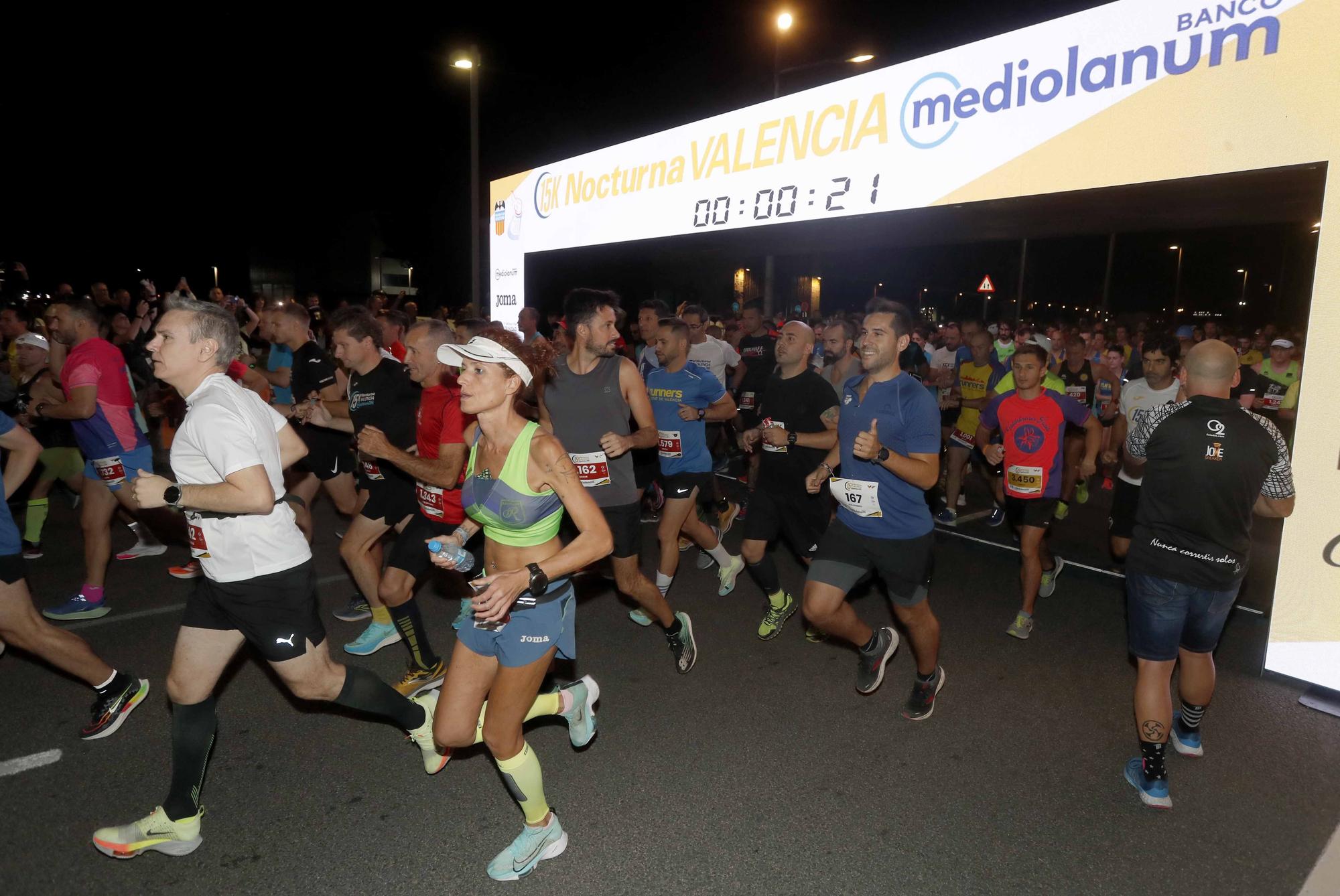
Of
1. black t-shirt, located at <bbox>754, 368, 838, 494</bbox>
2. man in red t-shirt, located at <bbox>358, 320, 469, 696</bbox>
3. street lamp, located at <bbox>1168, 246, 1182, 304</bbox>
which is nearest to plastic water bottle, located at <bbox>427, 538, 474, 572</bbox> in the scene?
man in red t-shirt, located at <bbox>358, 320, 469, 696</bbox>

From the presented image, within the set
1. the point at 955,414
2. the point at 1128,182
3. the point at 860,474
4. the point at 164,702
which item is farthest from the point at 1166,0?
the point at 164,702

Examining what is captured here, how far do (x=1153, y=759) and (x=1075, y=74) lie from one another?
153 inches

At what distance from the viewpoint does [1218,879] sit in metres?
3.12

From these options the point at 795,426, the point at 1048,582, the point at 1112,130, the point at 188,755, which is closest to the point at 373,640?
the point at 188,755

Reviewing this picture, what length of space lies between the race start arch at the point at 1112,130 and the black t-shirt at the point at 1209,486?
4.64 ft

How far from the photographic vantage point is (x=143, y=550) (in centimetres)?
699

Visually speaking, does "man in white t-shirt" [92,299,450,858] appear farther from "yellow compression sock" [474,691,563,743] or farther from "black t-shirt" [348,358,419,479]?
A: "black t-shirt" [348,358,419,479]

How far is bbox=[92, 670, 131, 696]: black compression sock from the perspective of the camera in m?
4.06

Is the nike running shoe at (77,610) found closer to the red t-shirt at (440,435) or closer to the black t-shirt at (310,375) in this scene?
the black t-shirt at (310,375)

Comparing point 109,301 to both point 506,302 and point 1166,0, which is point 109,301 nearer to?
point 506,302

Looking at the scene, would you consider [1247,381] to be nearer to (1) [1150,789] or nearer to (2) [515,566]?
(1) [1150,789]

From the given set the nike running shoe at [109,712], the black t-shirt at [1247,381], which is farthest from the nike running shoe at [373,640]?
the black t-shirt at [1247,381]

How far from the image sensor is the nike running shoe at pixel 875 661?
4441 millimetres

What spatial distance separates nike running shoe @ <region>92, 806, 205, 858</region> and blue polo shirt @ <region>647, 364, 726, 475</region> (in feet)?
11.4
